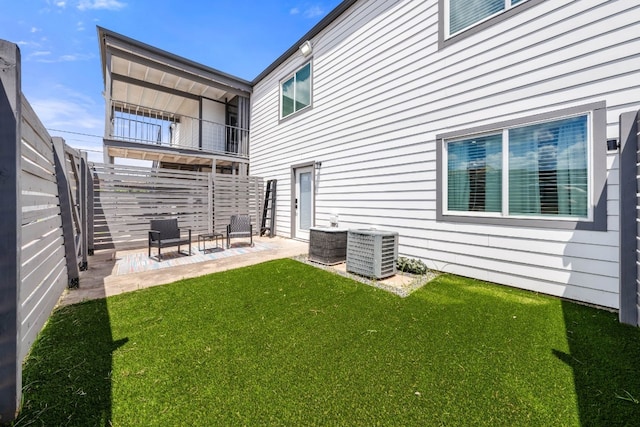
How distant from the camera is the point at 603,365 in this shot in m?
2.14

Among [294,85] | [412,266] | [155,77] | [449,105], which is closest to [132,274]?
[412,266]

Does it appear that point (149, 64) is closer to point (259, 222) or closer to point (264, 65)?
point (264, 65)

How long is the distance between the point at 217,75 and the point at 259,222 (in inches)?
226

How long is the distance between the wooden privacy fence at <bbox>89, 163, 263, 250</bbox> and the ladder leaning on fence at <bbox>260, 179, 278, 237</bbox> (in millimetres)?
767

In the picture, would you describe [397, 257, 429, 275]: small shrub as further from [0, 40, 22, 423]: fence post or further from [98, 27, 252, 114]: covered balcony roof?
[98, 27, 252, 114]: covered balcony roof

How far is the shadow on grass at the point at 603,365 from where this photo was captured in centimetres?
167

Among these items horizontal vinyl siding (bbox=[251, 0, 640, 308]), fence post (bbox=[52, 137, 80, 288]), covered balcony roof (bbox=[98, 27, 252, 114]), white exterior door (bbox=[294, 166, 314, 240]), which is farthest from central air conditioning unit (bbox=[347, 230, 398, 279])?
covered balcony roof (bbox=[98, 27, 252, 114])

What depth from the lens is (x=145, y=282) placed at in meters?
4.15

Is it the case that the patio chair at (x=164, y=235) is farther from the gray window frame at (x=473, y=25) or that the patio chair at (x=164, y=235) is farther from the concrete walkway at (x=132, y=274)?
the gray window frame at (x=473, y=25)

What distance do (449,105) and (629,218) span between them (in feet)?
9.17

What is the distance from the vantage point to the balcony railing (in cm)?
856

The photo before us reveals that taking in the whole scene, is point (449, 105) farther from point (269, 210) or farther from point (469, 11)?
point (269, 210)

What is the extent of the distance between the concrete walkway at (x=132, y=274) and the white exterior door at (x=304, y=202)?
4.06ft

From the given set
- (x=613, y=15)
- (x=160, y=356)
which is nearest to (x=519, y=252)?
(x=613, y=15)
